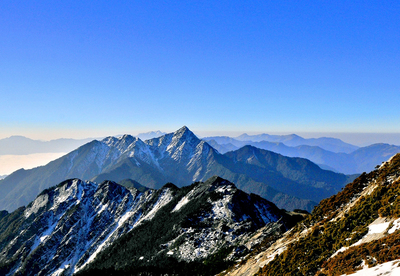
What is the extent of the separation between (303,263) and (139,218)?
18425 cm

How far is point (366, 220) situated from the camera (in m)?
31.2

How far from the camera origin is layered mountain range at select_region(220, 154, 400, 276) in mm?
23891

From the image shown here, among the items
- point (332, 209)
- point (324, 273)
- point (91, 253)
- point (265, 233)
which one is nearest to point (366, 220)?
point (324, 273)

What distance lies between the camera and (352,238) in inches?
1162

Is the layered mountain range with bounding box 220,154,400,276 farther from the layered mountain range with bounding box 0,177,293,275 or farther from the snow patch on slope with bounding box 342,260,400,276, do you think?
the layered mountain range with bounding box 0,177,293,275

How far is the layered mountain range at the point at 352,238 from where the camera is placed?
78.4 ft

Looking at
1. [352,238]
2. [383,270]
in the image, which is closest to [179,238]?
[352,238]

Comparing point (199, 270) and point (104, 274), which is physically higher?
point (199, 270)

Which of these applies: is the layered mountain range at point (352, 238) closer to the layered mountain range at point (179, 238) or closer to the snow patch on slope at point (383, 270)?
the snow patch on slope at point (383, 270)

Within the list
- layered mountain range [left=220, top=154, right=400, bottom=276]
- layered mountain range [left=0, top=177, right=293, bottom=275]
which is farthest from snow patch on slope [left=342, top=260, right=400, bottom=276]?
layered mountain range [left=0, top=177, right=293, bottom=275]

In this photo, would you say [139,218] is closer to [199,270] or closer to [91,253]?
[91,253]

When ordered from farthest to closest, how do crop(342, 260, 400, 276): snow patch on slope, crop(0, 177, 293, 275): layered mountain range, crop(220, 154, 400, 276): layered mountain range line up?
crop(0, 177, 293, 275): layered mountain range
crop(220, 154, 400, 276): layered mountain range
crop(342, 260, 400, 276): snow patch on slope

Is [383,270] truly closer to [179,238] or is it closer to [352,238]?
[352,238]

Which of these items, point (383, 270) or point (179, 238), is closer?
point (383, 270)
